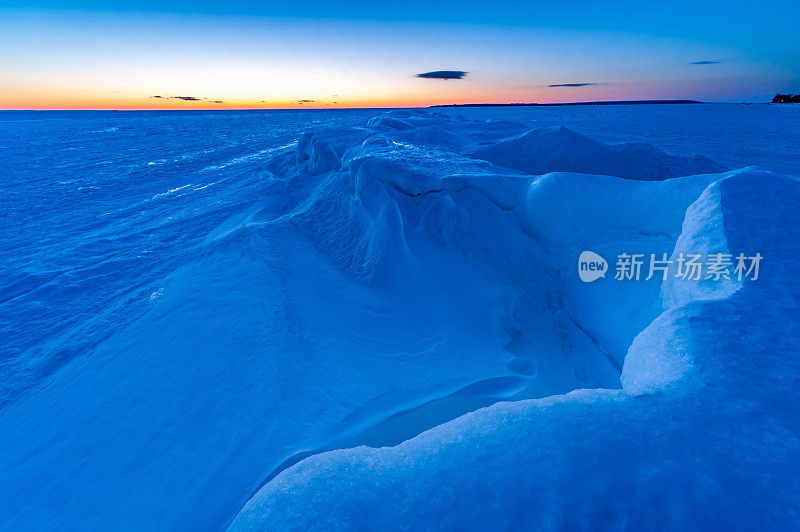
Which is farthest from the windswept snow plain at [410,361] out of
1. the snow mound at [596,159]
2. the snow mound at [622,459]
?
the snow mound at [596,159]

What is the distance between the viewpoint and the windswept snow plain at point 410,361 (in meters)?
1.35

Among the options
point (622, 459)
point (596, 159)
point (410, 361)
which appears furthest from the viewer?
point (596, 159)

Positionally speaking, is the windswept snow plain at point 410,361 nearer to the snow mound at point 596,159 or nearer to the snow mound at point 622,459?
the snow mound at point 622,459

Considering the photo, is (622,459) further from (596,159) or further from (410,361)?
(596,159)

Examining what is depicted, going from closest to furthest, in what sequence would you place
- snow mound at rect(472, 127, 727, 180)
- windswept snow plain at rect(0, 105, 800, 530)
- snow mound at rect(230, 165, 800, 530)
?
snow mound at rect(230, 165, 800, 530) < windswept snow plain at rect(0, 105, 800, 530) < snow mound at rect(472, 127, 727, 180)

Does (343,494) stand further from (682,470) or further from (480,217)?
(480,217)

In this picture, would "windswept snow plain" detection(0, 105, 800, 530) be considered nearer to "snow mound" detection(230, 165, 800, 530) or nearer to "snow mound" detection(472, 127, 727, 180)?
"snow mound" detection(230, 165, 800, 530)

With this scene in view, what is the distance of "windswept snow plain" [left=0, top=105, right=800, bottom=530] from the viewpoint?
1.35 m

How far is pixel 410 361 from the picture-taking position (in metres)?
3.35

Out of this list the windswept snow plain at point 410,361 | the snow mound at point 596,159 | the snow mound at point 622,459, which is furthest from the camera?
the snow mound at point 596,159

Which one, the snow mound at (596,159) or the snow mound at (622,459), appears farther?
the snow mound at (596,159)

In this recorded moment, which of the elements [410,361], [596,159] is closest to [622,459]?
[410,361]

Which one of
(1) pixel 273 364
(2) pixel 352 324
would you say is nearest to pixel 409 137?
(2) pixel 352 324

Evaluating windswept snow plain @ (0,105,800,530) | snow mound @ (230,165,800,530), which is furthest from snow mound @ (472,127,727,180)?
snow mound @ (230,165,800,530)
